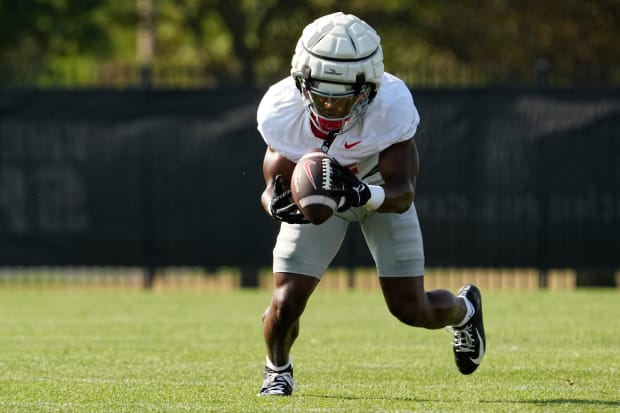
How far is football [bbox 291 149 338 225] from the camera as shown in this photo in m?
5.96

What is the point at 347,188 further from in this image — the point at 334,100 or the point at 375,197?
the point at 334,100

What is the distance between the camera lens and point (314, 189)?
19.6 ft

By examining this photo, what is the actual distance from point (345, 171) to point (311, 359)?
2.43 metres

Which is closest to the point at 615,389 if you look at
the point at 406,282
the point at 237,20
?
the point at 406,282

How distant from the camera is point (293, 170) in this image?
6492mm

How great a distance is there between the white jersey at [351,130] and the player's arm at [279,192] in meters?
0.07

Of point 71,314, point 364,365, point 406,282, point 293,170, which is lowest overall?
point 71,314

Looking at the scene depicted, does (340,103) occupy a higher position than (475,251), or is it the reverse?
(340,103)

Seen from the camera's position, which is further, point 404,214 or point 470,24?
point 470,24

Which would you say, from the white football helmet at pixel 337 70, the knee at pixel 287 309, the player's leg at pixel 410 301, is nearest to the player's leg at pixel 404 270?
the player's leg at pixel 410 301

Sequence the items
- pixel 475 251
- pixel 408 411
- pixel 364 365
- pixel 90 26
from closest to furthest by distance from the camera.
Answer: pixel 408 411 < pixel 364 365 < pixel 475 251 < pixel 90 26

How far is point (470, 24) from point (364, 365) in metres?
13.7

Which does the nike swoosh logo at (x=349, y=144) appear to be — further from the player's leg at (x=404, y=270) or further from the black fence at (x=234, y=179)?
the black fence at (x=234, y=179)

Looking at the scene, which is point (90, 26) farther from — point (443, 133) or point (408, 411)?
point (408, 411)
